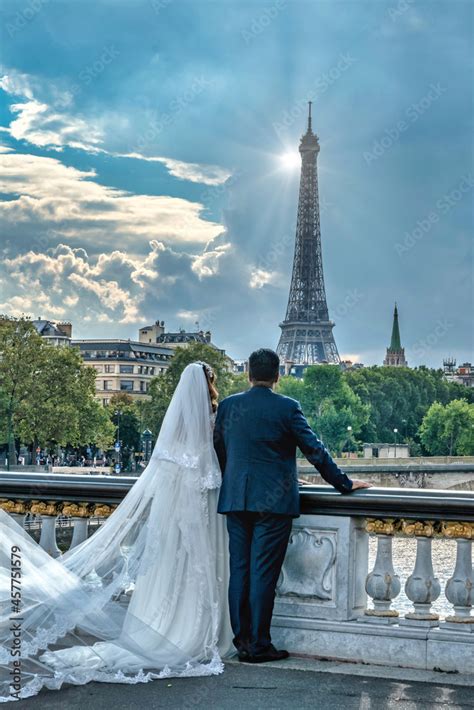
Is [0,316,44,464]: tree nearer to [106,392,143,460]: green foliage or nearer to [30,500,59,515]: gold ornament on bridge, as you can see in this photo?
[106,392,143,460]: green foliage

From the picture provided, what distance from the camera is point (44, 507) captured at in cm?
779

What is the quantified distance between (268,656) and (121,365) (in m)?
140

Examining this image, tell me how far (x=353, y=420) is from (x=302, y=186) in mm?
40278

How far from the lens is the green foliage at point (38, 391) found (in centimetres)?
6431

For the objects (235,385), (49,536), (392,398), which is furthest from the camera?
(392,398)

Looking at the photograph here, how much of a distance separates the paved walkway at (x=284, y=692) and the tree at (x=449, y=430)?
10475 cm

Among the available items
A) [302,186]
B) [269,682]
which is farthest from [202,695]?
[302,186]

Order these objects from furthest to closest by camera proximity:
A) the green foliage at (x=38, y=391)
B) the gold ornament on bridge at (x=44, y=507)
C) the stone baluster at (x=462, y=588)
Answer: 1. the green foliage at (x=38, y=391)
2. the gold ornament on bridge at (x=44, y=507)
3. the stone baluster at (x=462, y=588)

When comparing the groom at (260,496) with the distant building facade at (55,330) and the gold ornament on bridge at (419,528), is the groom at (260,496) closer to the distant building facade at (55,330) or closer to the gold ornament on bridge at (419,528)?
the gold ornament on bridge at (419,528)

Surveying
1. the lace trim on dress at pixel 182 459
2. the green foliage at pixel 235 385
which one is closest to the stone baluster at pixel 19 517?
the lace trim on dress at pixel 182 459

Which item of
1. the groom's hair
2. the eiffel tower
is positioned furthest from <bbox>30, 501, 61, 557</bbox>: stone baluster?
the eiffel tower

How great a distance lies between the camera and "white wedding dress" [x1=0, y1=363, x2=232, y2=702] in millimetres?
6441

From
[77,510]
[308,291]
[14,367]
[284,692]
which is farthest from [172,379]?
[284,692]

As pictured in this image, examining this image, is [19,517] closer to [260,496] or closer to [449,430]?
[260,496]
